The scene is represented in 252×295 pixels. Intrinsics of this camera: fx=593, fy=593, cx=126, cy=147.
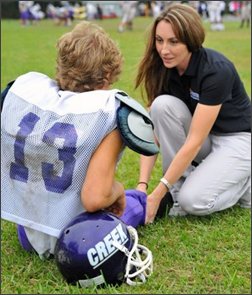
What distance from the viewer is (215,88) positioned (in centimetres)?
278

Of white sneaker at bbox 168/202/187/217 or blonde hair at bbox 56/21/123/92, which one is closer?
blonde hair at bbox 56/21/123/92

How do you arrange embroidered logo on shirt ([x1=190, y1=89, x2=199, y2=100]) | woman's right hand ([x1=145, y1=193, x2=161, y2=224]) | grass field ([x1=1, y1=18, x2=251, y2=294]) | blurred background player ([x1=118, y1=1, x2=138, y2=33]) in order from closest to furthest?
grass field ([x1=1, y1=18, x2=251, y2=294])
woman's right hand ([x1=145, y1=193, x2=161, y2=224])
embroidered logo on shirt ([x1=190, y1=89, x2=199, y2=100])
blurred background player ([x1=118, y1=1, x2=138, y2=33])

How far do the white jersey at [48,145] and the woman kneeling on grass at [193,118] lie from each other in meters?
0.63

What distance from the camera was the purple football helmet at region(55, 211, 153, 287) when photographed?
2064 millimetres

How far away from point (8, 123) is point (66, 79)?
0.93ft

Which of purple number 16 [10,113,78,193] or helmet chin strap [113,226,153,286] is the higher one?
purple number 16 [10,113,78,193]

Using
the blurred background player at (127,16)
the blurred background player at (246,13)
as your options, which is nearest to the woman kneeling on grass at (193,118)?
the blurred background player at (127,16)

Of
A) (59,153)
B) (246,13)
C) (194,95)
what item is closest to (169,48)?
(194,95)

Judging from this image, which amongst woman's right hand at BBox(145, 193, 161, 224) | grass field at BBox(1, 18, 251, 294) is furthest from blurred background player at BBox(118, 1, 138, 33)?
woman's right hand at BBox(145, 193, 161, 224)

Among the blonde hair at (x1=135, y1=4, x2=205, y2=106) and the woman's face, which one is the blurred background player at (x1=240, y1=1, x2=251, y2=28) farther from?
the woman's face

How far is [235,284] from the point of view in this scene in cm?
219

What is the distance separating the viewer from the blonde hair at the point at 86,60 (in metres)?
2.26

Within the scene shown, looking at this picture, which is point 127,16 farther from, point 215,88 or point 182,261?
point 182,261

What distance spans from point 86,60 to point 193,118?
750 mm
